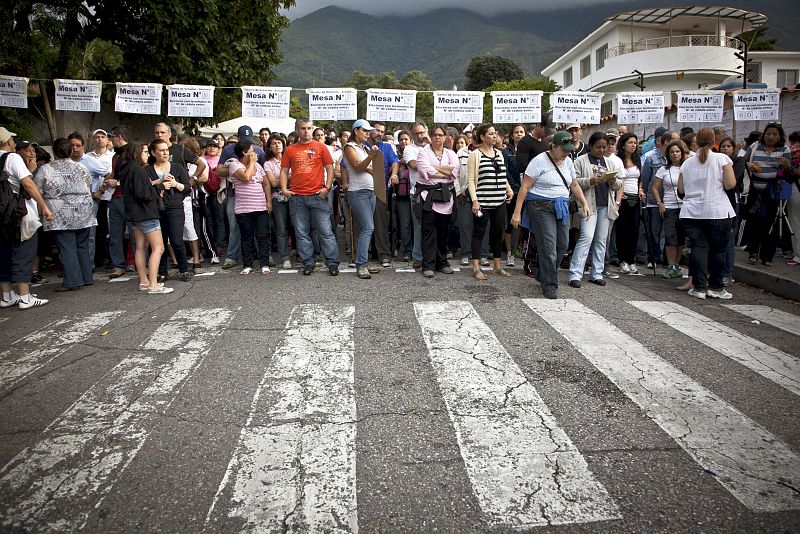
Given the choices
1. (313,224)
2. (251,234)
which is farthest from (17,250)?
(313,224)

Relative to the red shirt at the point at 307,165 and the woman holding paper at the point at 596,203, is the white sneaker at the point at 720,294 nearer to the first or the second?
the woman holding paper at the point at 596,203

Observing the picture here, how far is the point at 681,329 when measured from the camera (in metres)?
5.50

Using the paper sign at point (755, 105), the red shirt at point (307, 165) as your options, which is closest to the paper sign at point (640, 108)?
the paper sign at point (755, 105)

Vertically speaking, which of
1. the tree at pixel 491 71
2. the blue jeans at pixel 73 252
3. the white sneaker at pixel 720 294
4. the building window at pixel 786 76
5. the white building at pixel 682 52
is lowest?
the white sneaker at pixel 720 294

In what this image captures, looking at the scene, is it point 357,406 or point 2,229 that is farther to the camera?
point 2,229

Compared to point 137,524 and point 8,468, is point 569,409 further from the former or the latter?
point 8,468

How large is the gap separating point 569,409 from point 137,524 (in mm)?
2608

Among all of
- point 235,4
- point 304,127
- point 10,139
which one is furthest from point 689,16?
point 10,139

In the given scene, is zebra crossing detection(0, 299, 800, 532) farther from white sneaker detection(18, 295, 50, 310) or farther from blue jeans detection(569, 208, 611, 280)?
blue jeans detection(569, 208, 611, 280)

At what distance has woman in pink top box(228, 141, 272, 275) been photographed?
8227 millimetres

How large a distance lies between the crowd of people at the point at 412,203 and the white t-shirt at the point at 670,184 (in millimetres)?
18

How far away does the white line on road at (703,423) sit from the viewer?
282 cm

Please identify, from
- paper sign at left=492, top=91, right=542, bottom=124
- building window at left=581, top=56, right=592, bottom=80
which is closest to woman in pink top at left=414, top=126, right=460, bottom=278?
paper sign at left=492, top=91, right=542, bottom=124

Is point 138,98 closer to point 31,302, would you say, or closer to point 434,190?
point 31,302
